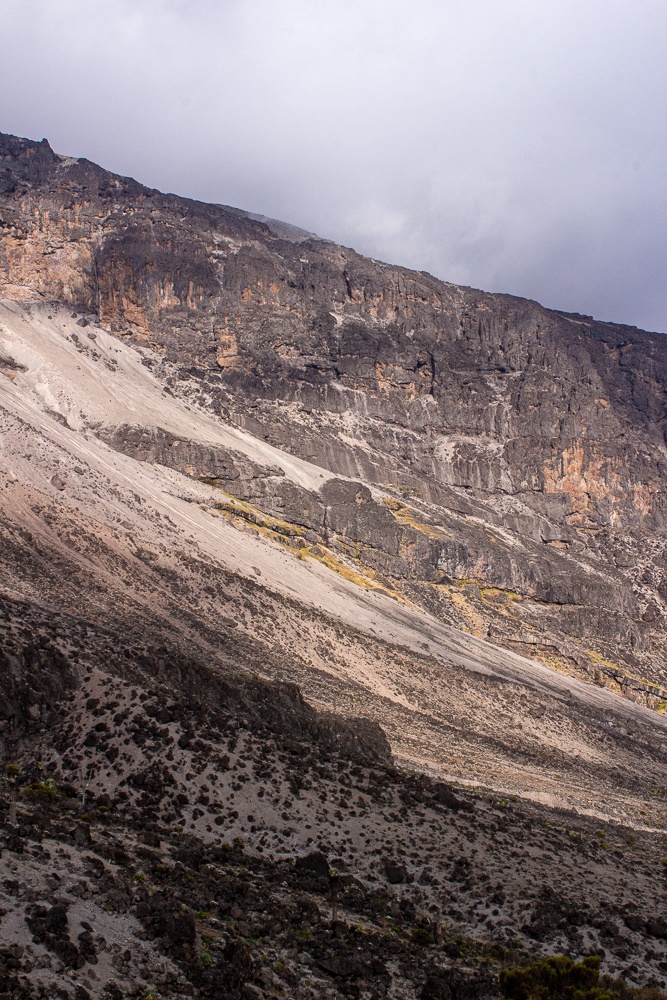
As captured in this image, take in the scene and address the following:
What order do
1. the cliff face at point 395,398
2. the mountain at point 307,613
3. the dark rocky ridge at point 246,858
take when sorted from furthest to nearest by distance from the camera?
the cliff face at point 395,398, the mountain at point 307,613, the dark rocky ridge at point 246,858

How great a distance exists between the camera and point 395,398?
10044 centimetres

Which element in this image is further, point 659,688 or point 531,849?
point 659,688

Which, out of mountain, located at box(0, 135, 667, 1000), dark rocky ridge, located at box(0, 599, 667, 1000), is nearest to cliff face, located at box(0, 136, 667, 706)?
mountain, located at box(0, 135, 667, 1000)

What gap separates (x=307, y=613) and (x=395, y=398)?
54.5 meters

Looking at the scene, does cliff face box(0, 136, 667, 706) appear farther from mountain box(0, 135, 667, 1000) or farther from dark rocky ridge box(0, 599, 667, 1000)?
dark rocky ridge box(0, 599, 667, 1000)

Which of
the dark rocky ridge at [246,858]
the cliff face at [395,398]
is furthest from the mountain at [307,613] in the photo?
the cliff face at [395,398]

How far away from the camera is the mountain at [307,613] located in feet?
49.4

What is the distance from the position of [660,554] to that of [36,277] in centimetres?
8172

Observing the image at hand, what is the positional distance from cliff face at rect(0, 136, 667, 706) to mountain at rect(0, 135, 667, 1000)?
425 mm

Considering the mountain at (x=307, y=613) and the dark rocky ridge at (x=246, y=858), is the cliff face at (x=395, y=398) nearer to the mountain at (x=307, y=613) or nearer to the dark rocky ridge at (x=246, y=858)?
the mountain at (x=307, y=613)

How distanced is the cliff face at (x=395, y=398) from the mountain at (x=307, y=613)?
0.43 m

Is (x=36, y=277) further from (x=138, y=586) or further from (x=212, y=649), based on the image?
(x=212, y=649)

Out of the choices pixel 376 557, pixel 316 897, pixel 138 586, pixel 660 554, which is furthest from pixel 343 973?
pixel 660 554

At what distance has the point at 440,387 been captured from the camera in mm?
102688
